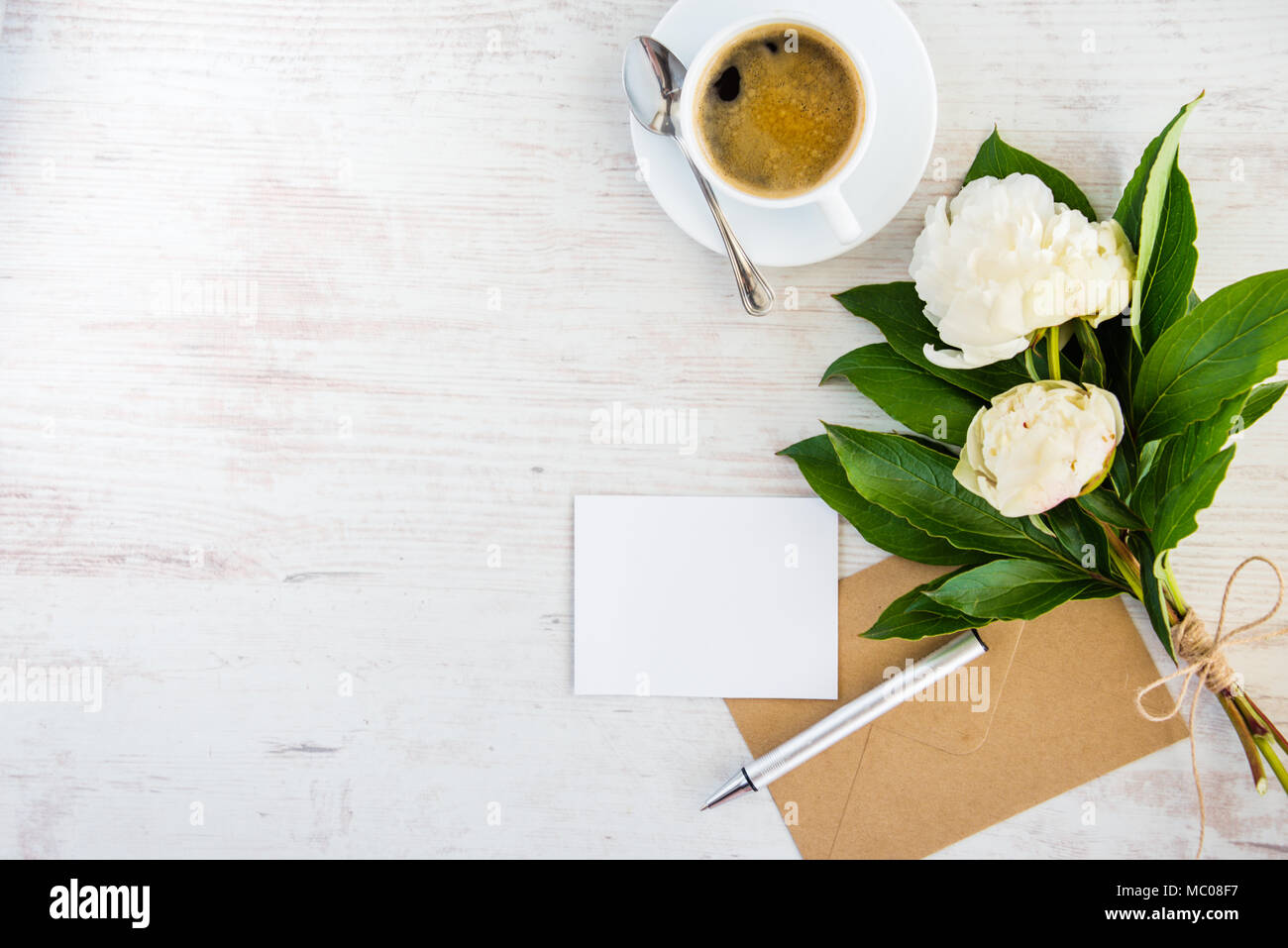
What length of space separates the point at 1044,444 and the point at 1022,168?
0.84 ft

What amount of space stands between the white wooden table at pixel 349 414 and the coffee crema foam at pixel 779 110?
0.10m

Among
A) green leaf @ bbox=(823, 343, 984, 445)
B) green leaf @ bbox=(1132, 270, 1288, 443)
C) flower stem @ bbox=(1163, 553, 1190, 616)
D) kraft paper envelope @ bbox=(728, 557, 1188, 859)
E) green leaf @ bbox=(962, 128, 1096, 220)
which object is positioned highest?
green leaf @ bbox=(962, 128, 1096, 220)

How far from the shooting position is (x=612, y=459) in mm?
751

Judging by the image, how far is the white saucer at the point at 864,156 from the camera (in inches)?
26.8

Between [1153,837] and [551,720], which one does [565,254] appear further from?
[1153,837]

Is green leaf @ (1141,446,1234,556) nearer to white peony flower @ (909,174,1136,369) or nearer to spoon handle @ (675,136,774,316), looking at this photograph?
white peony flower @ (909,174,1136,369)

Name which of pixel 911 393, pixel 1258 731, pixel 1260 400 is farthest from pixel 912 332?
pixel 1258 731

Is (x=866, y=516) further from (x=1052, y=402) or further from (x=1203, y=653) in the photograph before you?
(x=1203, y=653)

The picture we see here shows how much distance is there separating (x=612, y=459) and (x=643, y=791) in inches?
11.4

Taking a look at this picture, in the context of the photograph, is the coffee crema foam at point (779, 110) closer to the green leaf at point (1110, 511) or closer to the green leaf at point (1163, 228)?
the green leaf at point (1163, 228)

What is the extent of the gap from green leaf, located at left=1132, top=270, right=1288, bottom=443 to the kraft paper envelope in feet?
0.67

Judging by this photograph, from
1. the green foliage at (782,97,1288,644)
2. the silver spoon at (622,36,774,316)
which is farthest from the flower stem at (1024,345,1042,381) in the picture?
the silver spoon at (622,36,774,316)

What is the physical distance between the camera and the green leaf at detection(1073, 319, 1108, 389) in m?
0.64

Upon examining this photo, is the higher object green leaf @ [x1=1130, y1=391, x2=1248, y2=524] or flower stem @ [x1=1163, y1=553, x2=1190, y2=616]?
green leaf @ [x1=1130, y1=391, x2=1248, y2=524]
